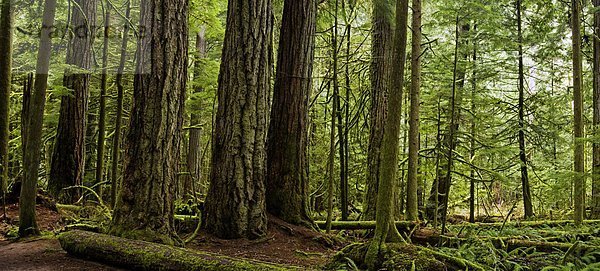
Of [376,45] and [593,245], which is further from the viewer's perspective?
[376,45]

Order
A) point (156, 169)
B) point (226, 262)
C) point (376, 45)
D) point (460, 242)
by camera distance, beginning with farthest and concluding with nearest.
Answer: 1. point (376, 45)
2. point (460, 242)
3. point (156, 169)
4. point (226, 262)

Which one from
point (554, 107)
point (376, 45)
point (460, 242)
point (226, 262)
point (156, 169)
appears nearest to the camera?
point (226, 262)

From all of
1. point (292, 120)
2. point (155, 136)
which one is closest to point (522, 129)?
point (292, 120)

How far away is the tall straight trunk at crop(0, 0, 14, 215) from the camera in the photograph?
7.10m

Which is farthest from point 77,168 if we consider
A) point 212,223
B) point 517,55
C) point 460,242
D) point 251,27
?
point 517,55

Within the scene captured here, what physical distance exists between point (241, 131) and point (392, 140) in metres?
2.81

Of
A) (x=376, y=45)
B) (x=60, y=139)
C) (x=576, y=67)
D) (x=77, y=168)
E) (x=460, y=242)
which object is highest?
(x=376, y=45)

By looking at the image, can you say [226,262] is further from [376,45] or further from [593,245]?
[376,45]

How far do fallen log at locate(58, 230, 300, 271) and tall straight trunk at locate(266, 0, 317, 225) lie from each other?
2.88 meters

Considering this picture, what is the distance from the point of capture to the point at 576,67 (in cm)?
707

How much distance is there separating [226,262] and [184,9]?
10.7 feet

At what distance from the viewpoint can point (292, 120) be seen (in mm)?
7457

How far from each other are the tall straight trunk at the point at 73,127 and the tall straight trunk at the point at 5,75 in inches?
78.4

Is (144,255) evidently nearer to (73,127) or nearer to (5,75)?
(5,75)
